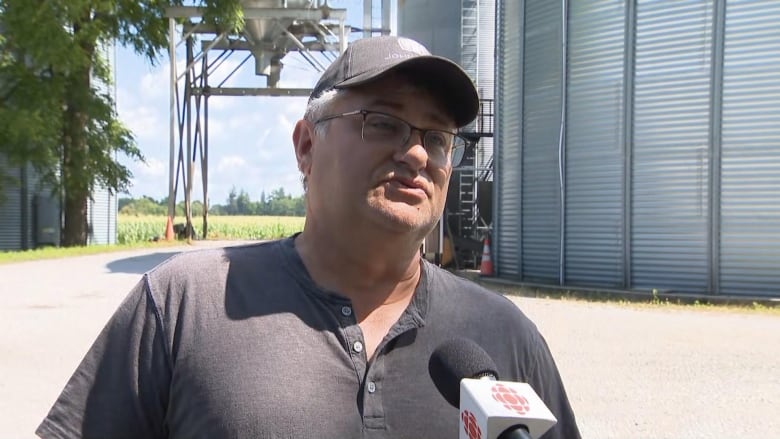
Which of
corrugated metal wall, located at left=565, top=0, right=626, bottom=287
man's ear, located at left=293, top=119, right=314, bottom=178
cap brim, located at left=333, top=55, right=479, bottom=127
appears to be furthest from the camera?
corrugated metal wall, located at left=565, top=0, right=626, bottom=287

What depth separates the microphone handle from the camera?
1192 millimetres

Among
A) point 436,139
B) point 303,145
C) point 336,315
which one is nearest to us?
point 336,315

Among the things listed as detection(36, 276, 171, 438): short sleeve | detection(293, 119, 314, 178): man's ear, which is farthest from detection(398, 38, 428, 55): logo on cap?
detection(36, 276, 171, 438): short sleeve

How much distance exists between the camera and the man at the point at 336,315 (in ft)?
5.94

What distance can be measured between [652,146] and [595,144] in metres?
1.05

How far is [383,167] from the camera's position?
1995 millimetres

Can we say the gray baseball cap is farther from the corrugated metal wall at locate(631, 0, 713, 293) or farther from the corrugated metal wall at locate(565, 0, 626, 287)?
the corrugated metal wall at locate(565, 0, 626, 287)

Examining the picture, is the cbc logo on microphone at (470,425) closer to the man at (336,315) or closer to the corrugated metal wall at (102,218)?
the man at (336,315)

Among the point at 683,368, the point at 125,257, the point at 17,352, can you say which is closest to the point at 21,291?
the point at 17,352

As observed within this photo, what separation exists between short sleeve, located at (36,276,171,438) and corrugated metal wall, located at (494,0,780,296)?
11592 mm

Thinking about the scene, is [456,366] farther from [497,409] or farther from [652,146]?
[652,146]

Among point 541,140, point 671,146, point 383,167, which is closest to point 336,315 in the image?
point 383,167

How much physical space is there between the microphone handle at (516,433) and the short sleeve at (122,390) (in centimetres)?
95

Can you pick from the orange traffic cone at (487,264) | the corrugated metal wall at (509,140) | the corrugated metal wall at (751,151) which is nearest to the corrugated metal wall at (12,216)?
the orange traffic cone at (487,264)
